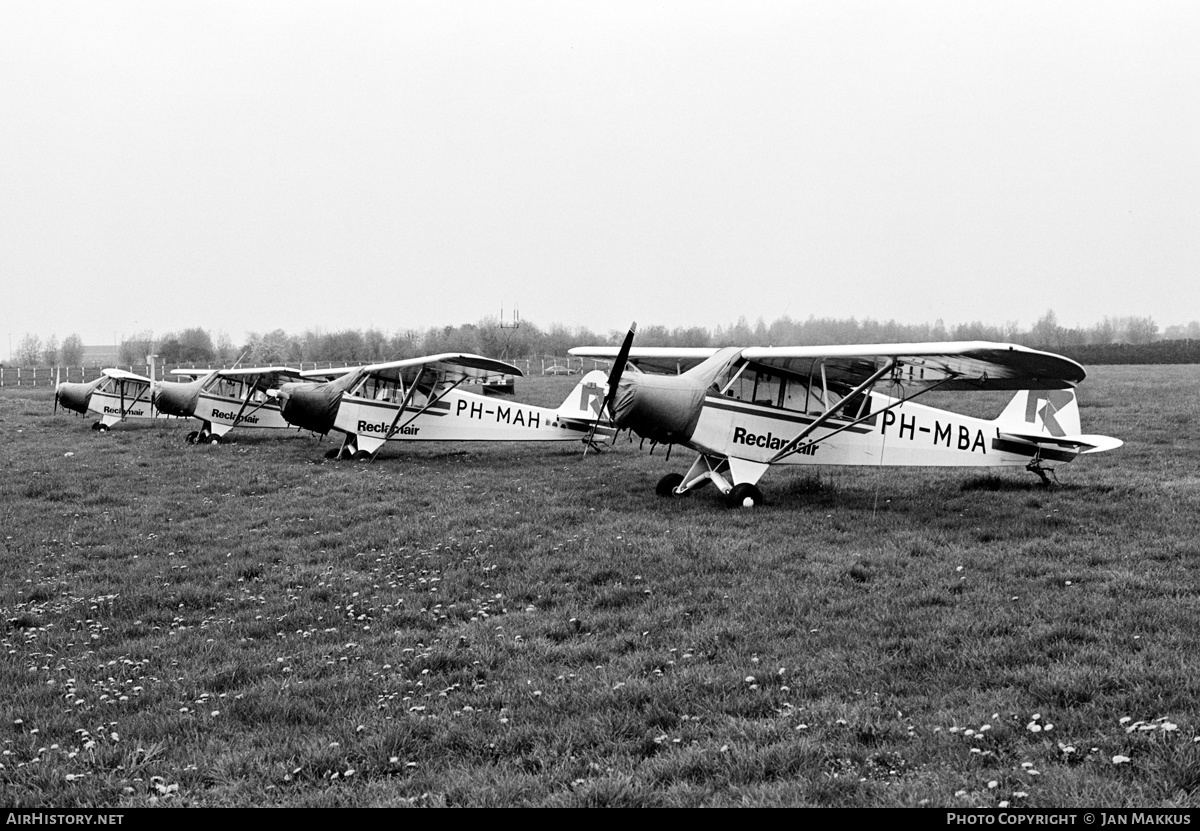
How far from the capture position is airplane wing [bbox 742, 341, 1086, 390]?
10578 millimetres

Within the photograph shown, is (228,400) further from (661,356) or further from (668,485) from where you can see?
(668,485)

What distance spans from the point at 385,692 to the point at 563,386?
37.3 m

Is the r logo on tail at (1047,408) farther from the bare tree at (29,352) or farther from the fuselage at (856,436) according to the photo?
the bare tree at (29,352)

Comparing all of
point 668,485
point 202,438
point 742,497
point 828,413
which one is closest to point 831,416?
point 828,413

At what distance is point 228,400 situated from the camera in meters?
25.8

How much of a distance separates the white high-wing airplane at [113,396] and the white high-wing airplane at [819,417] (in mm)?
24063

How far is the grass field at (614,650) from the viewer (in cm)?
424

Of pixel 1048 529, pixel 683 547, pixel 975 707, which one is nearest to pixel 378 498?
pixel 683 547

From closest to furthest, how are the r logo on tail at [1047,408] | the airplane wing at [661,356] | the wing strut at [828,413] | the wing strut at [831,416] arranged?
the wing strut at [828,413] → the wing strut at [831,416] → the r logo on tail at [1047,408] → the airplane wing at [661,356]

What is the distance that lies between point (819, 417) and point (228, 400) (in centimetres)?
1962

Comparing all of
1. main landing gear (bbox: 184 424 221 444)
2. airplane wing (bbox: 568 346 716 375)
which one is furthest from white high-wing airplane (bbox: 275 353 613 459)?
main landing gear (bbox: 184 424 221 444)

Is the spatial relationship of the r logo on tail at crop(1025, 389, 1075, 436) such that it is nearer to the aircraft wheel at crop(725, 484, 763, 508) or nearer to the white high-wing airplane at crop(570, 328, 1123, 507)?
the white high-wing airplane at crop(570, 328, 1123, 507)

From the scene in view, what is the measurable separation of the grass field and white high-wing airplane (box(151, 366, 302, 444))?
12.5 metres

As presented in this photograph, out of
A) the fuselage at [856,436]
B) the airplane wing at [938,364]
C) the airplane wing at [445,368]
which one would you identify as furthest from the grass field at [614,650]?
the airplane wing at [445,368]
